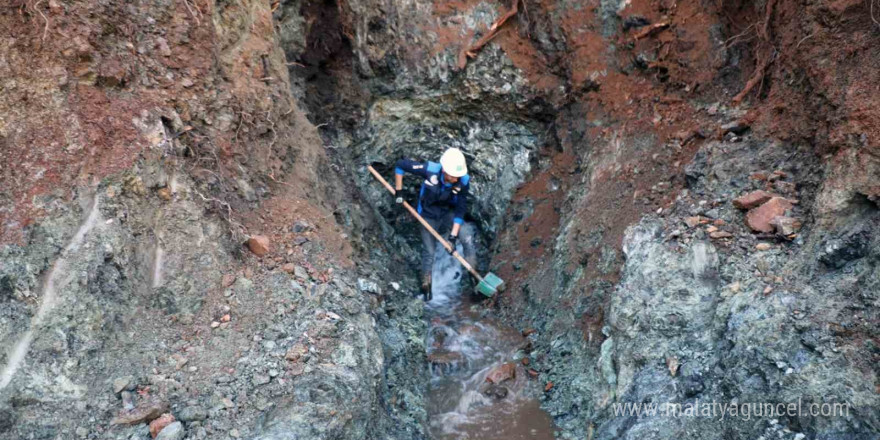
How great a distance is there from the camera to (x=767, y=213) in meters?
3.90

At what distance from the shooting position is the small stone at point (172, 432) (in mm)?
3117

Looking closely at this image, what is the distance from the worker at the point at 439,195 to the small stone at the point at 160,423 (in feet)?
12.1

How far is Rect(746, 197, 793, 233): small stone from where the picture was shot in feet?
12.7

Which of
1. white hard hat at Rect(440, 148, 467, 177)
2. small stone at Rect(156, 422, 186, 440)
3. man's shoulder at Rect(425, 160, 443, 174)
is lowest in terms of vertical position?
small stone at Rect(156, 422, 186, 440)

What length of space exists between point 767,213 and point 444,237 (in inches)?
154

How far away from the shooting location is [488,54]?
6.71 m

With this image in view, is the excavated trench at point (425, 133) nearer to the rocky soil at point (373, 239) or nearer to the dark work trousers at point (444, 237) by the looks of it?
the dark work trousers at point (444, 237)

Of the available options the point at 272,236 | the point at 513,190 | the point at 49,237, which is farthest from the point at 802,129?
the point at 49,237

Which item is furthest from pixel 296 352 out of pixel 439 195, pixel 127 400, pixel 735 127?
pixel 735 127

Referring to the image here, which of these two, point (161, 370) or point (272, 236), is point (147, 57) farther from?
point (161, 370)

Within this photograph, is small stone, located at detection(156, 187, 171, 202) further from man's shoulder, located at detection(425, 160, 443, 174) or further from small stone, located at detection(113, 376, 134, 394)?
man's shoulder, located at detection(425, 160, 443, 174)

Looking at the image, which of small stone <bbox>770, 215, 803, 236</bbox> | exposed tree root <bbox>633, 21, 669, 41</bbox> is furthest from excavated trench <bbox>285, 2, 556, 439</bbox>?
small stone <bbox>770, 215, 803, 236</bbox>

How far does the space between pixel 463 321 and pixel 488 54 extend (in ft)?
10.2

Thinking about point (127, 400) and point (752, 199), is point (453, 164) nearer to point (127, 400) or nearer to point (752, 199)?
point (752, 199)
